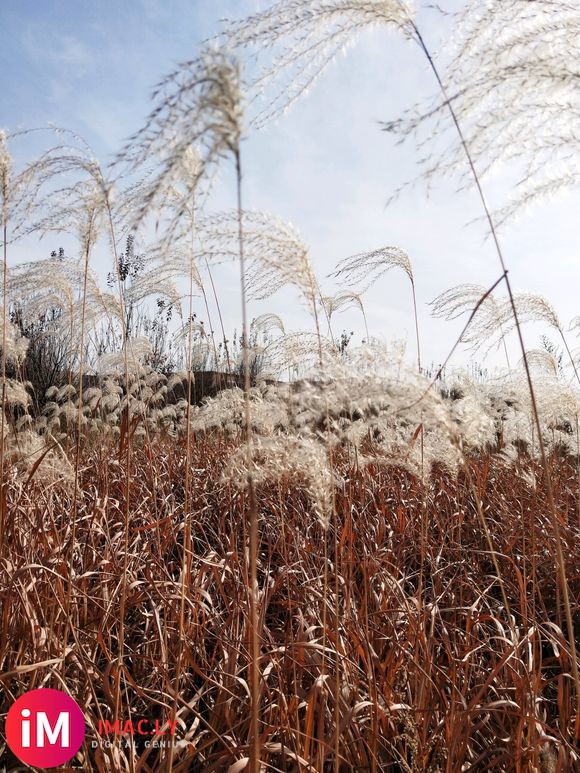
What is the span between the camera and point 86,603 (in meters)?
2.25

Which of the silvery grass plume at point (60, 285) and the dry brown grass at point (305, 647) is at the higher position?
the silvery grass plume at point (60, 285)

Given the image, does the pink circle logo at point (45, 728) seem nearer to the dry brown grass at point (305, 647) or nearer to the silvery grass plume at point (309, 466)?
the dry brown grass at point (305, 647)

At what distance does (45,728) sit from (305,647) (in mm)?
824

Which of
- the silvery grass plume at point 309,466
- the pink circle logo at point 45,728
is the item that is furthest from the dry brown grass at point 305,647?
the silvery grass plume at point 309,466

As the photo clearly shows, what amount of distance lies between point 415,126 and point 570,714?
225cm

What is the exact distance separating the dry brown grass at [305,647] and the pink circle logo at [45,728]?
49 mm

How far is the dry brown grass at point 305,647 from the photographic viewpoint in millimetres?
1646

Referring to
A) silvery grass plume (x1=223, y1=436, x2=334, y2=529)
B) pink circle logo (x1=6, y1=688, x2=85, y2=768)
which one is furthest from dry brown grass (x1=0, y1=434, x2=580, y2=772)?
silvery grass plume (x1=223, y1=436, x2=334, y2=529)

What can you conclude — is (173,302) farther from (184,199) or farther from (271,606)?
(184,199)

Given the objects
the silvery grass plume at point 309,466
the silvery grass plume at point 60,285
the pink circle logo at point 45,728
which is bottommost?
the pink circle logo at point 45,728

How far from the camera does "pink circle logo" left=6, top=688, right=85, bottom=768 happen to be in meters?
1.60

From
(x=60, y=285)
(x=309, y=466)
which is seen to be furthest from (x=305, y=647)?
(x=60, y=285)

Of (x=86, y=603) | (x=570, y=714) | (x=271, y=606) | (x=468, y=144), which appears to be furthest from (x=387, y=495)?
(x=468, y=144)

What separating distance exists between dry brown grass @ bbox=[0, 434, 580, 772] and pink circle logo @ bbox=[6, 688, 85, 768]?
49mm
